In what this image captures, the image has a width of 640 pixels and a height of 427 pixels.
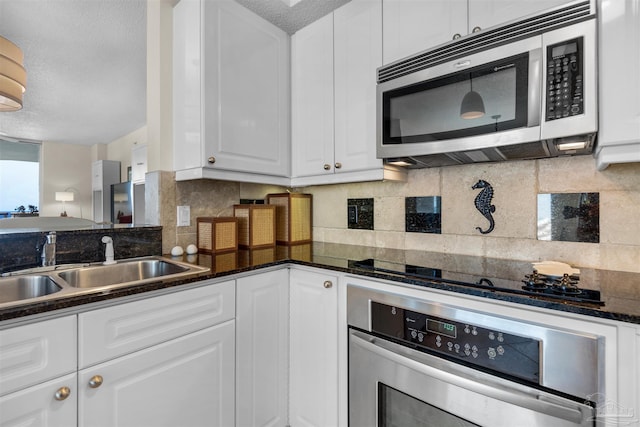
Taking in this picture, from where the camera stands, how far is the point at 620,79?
37.3 inches

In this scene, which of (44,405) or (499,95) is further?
(499,95)

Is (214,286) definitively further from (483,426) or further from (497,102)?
(497,102)

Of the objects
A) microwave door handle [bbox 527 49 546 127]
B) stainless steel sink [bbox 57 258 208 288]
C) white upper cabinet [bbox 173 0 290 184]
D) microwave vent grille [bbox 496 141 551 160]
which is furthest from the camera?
white upper cabinet [bbox 173 0 290 184]

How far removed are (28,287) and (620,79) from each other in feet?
7.27

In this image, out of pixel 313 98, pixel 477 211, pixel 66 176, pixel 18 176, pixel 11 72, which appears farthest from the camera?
pixel 66 176

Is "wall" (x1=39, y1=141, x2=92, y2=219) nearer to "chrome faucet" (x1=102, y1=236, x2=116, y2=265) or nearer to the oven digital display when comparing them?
"chrome faucet" (x1=102, y1=236, x2=116, y2=265)

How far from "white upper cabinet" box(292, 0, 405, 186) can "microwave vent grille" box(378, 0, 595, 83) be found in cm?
22

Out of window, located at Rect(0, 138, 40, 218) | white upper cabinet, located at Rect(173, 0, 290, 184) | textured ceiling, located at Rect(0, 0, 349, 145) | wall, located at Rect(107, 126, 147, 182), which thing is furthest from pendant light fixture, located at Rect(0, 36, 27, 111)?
window, located at Rect(0, 138, 40, 218)

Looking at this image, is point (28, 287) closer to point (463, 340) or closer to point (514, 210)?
point (463, 340)

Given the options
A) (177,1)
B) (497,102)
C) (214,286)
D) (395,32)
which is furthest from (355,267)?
(177,1)

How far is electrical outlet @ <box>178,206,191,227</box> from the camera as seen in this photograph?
5.72ft

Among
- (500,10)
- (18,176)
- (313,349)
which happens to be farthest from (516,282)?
Result: (18,176)

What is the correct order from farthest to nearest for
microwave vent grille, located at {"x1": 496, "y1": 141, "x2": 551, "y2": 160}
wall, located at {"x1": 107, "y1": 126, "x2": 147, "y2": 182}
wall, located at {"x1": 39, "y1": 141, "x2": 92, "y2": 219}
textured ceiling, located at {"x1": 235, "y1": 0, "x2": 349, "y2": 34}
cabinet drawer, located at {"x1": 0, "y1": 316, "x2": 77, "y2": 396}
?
wall, located at {"x1": 39, "y1": 141, "x2": 92, "y2": 219}
wall, located at {"x1": 107, "y1": 126, "x2": 147, "y2": 182}
textured ceiling, located at {"x1": 235, "y1": 0, "x2": 349, "y2": 34}
microwave vent grille, located at {"x1": 496, "y1": 141, "x2": 551, "y2": 160}
cabinet drawer, located at {"x1": 0, "y1": 316, "x2": 77, "y2": 396}

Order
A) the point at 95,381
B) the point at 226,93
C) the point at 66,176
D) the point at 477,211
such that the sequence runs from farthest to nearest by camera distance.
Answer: the point at 66,176, the point at 226,93, the point at 477,211, the point at 95,381
